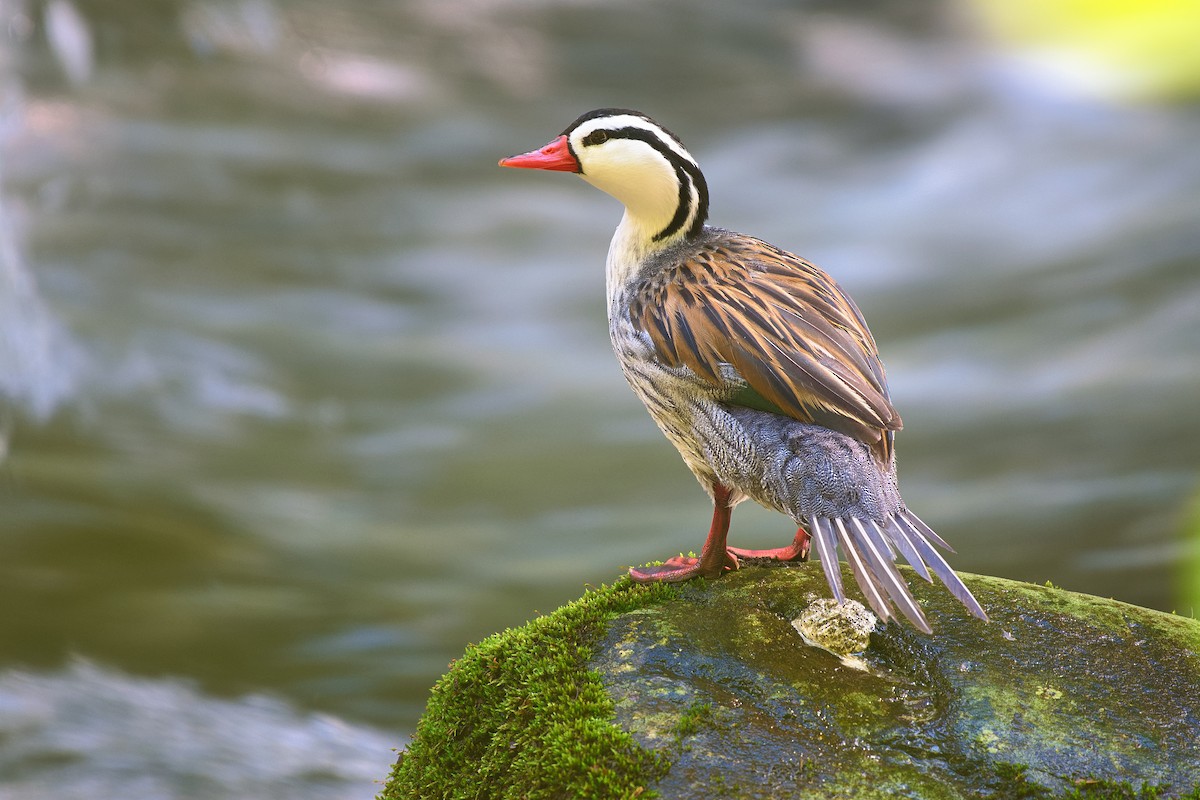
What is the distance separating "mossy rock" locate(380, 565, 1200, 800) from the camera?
3424 mm

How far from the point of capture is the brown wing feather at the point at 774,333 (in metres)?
3.99

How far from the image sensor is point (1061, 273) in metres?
13.5

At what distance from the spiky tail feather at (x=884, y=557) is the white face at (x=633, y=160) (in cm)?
159

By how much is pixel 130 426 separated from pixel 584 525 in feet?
16.3

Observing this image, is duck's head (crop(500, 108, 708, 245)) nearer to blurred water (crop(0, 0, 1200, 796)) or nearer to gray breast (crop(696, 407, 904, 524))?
gray breast (crop(696, 407, 904, 524))

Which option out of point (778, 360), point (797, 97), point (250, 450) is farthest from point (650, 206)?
point (797, 97)

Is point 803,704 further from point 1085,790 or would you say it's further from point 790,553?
point 790,553

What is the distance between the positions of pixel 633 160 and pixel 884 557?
6.46 feet

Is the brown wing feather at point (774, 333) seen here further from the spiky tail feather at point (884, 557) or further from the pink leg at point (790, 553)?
the pink leg at point (790, 553)

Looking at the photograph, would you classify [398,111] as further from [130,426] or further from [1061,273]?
[1061,273]

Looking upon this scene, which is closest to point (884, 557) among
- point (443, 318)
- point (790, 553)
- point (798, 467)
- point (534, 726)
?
point (798, 467)

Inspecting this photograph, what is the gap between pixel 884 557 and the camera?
11.7 feet

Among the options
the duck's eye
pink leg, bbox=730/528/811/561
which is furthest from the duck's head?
pink leg, bbox=730/528/811/561

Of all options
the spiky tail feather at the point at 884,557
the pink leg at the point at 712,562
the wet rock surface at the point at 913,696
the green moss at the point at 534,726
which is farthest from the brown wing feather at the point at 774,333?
the green moss at the point at 534,726
